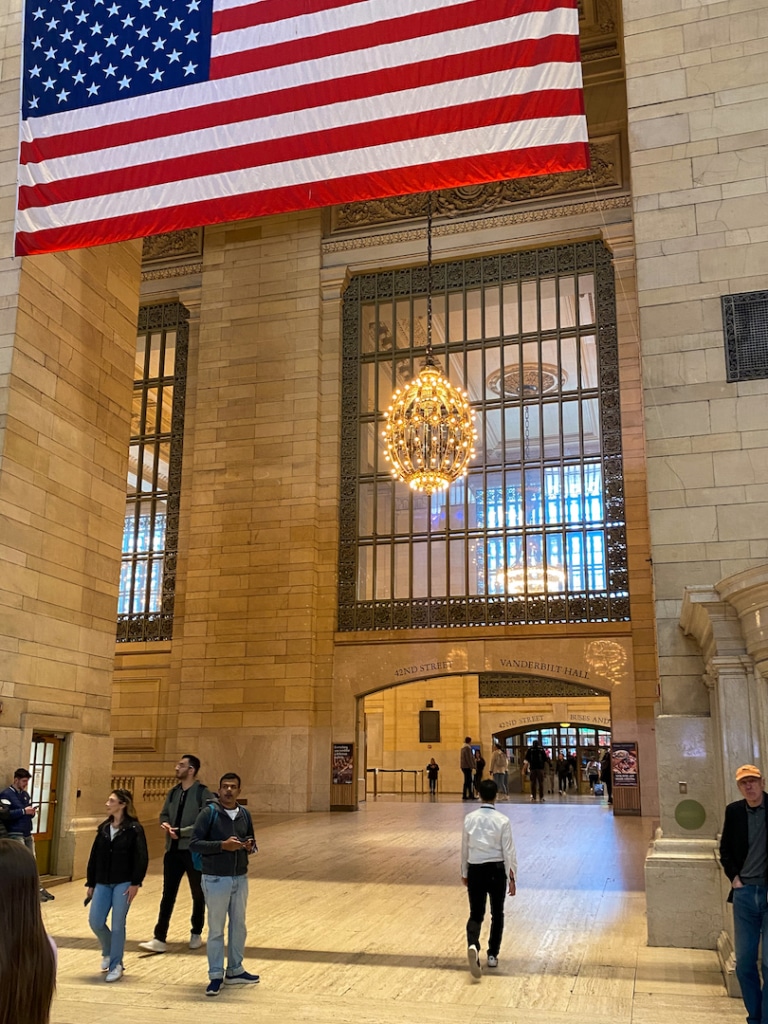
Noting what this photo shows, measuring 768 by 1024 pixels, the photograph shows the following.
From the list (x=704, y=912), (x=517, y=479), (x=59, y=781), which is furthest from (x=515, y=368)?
(x=704, y=912)

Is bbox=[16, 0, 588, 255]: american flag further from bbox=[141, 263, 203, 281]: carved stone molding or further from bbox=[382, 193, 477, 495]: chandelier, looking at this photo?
bbox=[141, 263, 203, 281]: carved stone molding

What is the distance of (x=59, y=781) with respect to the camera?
11102 millimetres

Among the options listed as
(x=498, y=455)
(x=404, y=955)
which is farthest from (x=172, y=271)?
(x=404, y=955)

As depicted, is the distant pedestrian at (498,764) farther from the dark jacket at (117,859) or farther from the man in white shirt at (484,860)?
the dark jacket at (117,859)

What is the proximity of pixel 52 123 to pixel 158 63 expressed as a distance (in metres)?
1.35

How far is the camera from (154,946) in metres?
7.32

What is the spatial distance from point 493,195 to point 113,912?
18274mm

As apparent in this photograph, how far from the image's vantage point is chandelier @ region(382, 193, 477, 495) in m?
14.4

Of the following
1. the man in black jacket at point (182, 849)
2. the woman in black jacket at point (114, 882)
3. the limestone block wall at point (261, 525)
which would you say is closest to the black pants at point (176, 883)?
the man in black jacket at point (182, 849)

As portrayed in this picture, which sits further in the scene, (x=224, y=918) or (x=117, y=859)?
(x=117, y=859)

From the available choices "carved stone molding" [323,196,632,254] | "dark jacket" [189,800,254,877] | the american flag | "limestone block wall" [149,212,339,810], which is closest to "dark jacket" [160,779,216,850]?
"dark jacket" [189,800,254,877]

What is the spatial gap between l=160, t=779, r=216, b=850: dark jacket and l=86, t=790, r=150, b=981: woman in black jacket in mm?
832

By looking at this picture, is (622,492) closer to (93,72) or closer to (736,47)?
(736,47)

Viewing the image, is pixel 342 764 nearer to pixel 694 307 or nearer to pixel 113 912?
pixel 113 912
